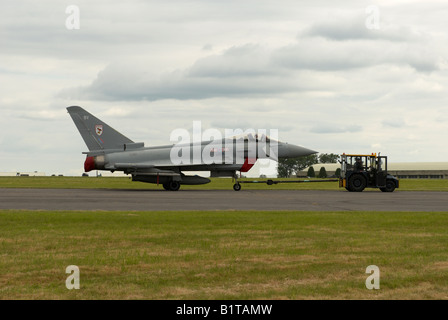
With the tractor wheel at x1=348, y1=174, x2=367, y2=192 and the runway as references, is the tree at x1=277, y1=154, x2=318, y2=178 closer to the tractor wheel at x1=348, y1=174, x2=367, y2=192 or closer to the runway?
the tractor wheel at x1=348, y1=174, x2=367, y2=192

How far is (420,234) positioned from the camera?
12836 millimetres

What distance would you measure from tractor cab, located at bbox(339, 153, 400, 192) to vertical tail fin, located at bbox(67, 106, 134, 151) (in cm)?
1596

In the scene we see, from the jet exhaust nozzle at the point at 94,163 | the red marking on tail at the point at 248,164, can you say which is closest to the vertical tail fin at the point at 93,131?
the jet exhaust nozzle at the point at 94,163

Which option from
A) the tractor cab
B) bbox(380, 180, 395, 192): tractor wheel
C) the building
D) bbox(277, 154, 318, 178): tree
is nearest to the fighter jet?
the tractor cab

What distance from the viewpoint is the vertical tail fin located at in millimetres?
39188

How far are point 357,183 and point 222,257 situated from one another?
2938 centimetres

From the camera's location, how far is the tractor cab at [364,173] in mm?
37281

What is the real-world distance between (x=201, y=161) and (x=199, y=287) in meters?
30.9

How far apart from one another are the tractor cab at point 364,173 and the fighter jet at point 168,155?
5.13m

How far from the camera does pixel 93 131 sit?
39.2 m

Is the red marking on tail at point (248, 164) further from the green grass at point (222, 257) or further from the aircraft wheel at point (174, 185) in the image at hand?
the green grass at point (222, 257)

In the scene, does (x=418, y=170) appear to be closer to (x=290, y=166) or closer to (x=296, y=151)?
(x=290, y=166)
